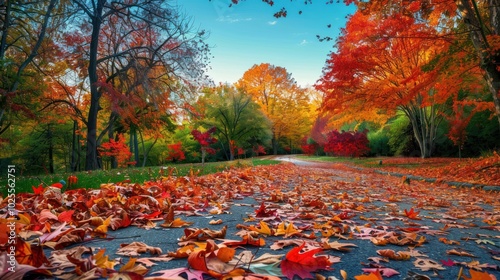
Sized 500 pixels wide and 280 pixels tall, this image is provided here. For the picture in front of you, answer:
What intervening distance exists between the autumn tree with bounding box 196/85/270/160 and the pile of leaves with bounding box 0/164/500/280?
25.8m

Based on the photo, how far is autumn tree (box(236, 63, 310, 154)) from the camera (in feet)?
129

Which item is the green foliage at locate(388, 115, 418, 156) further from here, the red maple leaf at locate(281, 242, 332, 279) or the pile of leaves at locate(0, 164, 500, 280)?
the red maple leaf at locate(281, 242, 332, 279)

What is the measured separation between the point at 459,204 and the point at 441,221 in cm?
200

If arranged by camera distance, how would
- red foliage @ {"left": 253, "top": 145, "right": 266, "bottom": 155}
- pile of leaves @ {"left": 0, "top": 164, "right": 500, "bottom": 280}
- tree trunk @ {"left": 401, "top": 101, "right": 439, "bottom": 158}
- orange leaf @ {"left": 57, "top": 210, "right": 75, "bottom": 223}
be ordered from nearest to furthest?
1. pile of leaves @ {"left": 0, "top": 164, "right": 500, "bottom": 280}
2. orange leaf @ {"left": 57, "top": 210, "right": 75, "bottom": 223}
3. tree trunk @ {"left": 401, "top": 101, "right": 439, "bottom": 158}
4. red foliage @ {"left": 253, "top": 145, "right": 266, "bottom": 155}

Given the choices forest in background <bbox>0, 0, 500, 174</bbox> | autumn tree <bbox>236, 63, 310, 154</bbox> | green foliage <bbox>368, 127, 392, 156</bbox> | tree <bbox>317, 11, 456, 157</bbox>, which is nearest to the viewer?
forest in background <bbox>0, 0, 500, 174</bbox>

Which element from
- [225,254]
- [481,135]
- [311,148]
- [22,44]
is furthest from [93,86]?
[311,148]

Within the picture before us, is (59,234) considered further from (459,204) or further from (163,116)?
(163,116)

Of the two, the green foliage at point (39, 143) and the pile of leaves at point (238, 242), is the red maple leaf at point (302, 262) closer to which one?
the pile of leaves at point (238, 242)

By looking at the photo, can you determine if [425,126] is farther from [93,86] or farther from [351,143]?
[93,86]

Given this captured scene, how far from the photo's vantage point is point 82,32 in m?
14.4

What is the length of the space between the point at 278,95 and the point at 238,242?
1538 inches

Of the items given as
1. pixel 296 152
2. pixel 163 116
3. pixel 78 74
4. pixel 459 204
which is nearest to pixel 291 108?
pixel 296 152

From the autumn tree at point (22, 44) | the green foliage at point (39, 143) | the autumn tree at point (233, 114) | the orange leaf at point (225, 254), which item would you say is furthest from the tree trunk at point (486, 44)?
the green foliage at point (39, 143)

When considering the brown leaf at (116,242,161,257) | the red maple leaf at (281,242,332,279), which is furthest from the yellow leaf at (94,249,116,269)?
the red maple leaf at (281,242,332,279)
